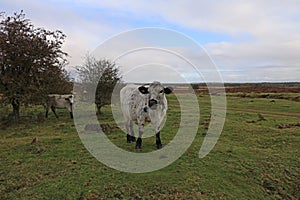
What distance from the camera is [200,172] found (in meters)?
8.71

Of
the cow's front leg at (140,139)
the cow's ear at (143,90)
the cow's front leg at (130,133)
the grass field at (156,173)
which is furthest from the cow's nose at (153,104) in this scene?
the cow's front leg at (130,133)

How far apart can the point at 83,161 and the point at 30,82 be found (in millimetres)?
10011

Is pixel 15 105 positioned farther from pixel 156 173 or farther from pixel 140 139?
pixel 156 173

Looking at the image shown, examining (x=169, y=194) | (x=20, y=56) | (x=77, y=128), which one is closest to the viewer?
(x=169, y=194)

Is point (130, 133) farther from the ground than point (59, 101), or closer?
closer

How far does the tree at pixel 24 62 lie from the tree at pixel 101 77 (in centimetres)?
254

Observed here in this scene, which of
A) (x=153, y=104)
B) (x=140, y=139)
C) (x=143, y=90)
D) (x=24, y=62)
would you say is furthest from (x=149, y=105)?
(x=24, y=62)

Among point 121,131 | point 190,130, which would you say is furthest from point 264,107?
point 121,131

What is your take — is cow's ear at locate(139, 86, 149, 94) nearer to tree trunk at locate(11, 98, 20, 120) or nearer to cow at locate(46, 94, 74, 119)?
tree trunk at locate(11, 98, 20, 120)

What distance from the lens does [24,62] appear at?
17.3 m

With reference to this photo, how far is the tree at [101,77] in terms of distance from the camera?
808 inches

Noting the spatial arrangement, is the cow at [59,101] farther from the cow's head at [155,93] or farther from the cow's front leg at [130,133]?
the cow's head at [155,93]

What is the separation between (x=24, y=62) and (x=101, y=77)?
5212mm

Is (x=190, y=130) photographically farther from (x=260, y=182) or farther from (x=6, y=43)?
(x=6, y=43)
